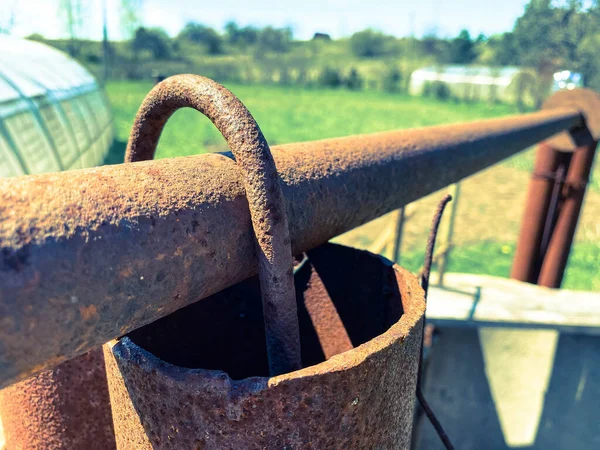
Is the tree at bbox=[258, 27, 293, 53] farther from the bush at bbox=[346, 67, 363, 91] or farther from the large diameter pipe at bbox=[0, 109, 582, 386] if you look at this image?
the large diameter pipe at bbox=[0, 109, 582, 386]

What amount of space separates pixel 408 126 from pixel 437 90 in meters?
12.4

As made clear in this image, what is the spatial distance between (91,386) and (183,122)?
727 inches

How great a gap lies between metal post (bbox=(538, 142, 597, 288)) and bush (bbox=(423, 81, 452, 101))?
28266 mm

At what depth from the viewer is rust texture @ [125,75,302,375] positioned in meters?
0.78

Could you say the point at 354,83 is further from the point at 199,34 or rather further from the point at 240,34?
the point at 240,34

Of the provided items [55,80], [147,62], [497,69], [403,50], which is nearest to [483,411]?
[55,80]

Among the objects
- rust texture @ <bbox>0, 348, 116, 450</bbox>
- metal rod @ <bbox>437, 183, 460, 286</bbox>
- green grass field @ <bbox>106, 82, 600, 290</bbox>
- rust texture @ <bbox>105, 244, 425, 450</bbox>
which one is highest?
rust texture @ <bbox>105, 244, 425, 450</bbox>

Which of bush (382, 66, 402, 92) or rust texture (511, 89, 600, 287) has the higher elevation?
rust texture (511, 89, 600, 287)

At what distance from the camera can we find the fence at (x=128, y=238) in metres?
0.57

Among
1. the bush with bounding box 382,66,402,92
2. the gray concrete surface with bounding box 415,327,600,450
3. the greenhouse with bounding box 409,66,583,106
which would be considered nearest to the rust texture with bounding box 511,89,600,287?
the gray concrete surface with bounding box 415,327,600,450

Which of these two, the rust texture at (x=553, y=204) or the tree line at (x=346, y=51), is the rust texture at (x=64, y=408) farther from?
the tree line at (x=346, y=51)

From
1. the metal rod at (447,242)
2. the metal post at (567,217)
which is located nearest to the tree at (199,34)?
the metal rod at (447,242)

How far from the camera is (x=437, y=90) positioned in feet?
102

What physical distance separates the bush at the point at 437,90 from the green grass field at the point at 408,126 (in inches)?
47.9
